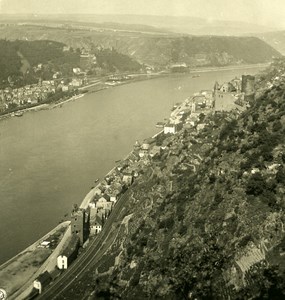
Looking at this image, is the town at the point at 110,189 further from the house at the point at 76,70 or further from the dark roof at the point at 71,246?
the house at the point at 76,70

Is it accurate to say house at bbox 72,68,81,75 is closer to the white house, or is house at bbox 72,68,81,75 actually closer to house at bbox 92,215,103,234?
the white house

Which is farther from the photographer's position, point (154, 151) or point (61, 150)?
point (61, 150)

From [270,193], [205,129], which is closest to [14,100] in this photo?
[205,129]

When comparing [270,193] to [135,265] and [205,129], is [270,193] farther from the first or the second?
[205,129]

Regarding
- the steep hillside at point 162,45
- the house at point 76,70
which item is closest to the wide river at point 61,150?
the house at point 76,70

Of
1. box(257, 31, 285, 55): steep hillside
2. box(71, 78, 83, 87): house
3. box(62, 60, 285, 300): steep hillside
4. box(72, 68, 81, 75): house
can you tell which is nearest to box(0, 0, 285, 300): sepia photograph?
box(62, 60, 285, 300): steep hillside

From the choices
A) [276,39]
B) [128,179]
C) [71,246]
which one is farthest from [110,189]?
[276,39]

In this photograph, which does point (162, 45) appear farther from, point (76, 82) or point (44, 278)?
point (44, 278)
